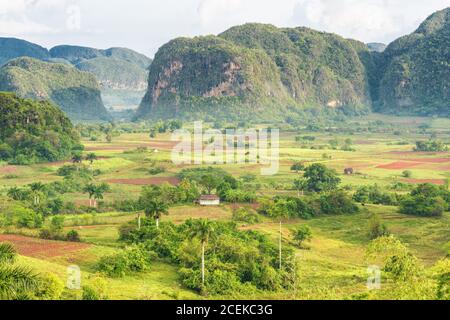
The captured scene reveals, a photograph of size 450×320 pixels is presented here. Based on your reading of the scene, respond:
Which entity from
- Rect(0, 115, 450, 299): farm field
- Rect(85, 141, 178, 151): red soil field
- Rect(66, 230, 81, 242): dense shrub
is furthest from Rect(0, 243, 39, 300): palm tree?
Rect(85, 141, 178, 151): red soil field

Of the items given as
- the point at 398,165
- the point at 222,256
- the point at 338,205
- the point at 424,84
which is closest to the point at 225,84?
the point at 424,84

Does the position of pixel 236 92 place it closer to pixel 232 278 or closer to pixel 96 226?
pixel 96 226

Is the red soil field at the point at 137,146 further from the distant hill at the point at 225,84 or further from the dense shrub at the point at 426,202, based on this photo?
the distant hill at the point at 225,84

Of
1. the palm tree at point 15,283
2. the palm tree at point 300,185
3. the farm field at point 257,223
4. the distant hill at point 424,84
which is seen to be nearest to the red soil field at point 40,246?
the farm field at point 257,223

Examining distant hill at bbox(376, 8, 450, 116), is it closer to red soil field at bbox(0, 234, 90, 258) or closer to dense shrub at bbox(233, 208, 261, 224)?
dense shrub at bbox(233, 208, 261, 224)

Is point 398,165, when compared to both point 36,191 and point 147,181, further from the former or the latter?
point 36,191

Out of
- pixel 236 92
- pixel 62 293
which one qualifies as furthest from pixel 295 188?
pixel 236 92
